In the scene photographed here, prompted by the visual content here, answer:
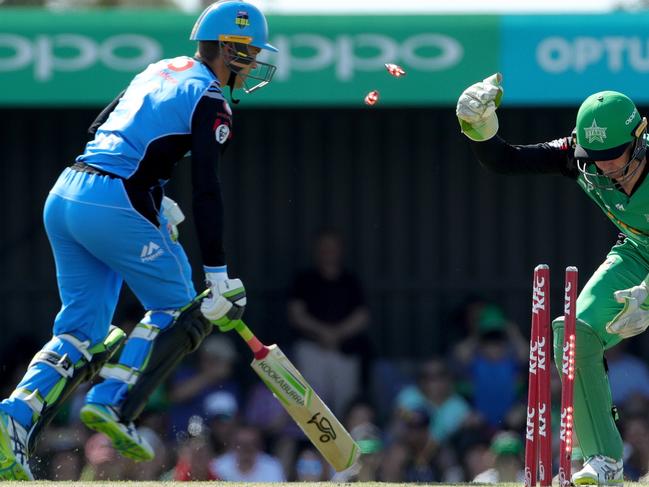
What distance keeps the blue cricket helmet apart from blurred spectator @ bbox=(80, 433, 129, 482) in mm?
3384

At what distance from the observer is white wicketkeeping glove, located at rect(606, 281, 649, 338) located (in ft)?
19.1

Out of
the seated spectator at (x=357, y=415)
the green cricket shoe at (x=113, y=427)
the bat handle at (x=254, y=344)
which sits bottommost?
the seated spectator at (x=357, y=415)

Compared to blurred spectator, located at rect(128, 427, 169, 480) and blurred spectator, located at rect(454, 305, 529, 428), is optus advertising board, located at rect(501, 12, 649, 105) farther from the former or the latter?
blurred spectator, located at rect(128, 427, 169, 480)

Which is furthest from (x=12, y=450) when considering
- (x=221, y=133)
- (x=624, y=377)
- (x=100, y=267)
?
(x=624, y=377)

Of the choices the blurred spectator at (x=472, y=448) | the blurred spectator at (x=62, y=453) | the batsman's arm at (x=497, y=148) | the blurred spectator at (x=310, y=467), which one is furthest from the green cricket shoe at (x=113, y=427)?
the blurred spectator at (x=472, y=448)

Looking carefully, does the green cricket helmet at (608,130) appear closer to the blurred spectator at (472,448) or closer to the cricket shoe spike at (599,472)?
the cricket shoe spike at (599,472)

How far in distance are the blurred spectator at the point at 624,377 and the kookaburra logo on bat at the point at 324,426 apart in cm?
395

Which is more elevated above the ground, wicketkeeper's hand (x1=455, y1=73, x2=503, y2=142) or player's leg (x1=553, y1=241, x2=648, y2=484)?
wicketkeeper's hand (x1=455, y1=73, x2=503, y2=142)

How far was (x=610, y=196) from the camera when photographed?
20.0 ft

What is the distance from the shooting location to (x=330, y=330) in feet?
33.8

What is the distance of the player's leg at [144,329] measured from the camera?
19.8 ft

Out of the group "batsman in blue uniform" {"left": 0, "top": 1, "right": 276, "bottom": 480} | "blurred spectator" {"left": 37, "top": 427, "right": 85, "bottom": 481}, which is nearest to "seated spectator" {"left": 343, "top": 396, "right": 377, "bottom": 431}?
"blurred spectator" {"left": 37, "top": 427, "right": 85, "bottom": 481}

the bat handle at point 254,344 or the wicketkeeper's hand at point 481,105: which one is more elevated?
the wicketkeeper's hand at point 481,105

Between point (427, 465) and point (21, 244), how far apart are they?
3.47 meters
